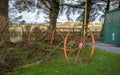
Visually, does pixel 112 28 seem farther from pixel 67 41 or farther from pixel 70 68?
pixel 70 68

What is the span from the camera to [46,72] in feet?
23.9

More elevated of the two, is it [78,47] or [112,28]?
[112,28]

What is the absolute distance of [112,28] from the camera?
59.3 ft

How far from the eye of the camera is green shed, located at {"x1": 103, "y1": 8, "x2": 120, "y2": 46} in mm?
17016

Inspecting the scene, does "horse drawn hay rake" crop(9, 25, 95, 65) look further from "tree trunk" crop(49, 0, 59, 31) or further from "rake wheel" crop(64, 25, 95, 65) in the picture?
"tree trunk" crop(49, 0, 59, 31)

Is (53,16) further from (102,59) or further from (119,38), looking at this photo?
(102,59)

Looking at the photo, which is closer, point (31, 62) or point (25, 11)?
point (31, 62)

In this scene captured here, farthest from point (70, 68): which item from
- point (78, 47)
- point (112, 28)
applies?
point (112, 28)

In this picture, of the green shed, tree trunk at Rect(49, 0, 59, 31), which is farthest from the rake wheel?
tree trunk at Rect(49, 0, 59, 31)

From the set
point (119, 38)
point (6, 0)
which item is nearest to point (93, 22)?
point (119, 38)

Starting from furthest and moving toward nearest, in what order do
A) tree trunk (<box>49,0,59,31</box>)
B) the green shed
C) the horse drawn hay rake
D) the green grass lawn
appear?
1. tree trunk (<box>49,0,59,31</box>)
2. the green shed
3. the horse drawn hay rake
4. the green grass lawn

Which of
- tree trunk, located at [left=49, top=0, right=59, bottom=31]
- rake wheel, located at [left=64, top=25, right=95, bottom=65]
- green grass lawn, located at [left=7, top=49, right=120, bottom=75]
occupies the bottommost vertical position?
green grass lawn, located at [left=7, top=49, right=120, bottom=75]

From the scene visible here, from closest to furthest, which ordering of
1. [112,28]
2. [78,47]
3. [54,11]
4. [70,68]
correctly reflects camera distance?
[70,68] → [78,47] → [112,28] → [54,11]

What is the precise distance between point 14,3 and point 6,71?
10473mm
